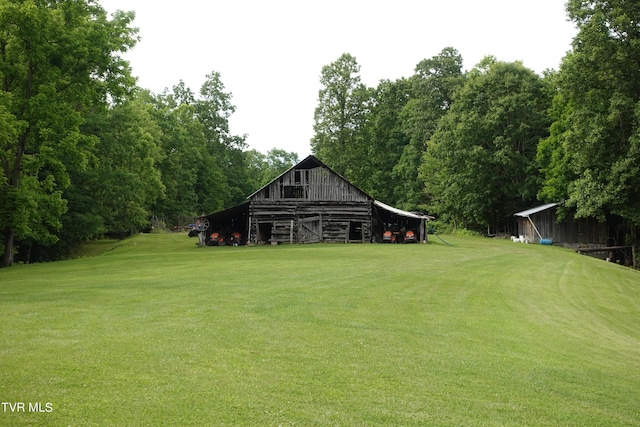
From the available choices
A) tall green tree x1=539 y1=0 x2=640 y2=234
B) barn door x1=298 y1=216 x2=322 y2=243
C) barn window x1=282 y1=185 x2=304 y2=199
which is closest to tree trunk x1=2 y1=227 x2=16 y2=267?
barn window x1=282 y1=185 x2=304 y2=199

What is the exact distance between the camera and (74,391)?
5922 millimetres

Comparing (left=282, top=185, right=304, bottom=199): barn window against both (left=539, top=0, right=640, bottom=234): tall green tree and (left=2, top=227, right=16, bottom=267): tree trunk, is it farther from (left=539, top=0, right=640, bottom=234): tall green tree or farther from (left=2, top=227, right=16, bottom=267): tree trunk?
(left=2, top=227, right=16, bottom=267): tree trunk

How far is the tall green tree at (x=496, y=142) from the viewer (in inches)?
1941

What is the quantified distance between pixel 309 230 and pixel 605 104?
73.6 feet

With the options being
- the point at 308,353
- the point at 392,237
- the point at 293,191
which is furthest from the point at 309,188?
the point at 308,353

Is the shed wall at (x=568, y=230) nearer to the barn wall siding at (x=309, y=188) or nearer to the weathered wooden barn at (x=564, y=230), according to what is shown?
the weathered wooden barn at (x=564, y=230)

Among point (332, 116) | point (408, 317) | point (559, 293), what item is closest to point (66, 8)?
point (408, 317)

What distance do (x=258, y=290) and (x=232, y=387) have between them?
27.1 feet

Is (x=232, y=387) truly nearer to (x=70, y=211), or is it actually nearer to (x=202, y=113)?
(x=70, y=211)

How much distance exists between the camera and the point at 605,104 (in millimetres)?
36438

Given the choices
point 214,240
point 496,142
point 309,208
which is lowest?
point 214,240

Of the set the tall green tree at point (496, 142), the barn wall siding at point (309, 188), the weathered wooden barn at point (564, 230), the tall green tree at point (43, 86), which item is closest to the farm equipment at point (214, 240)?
the barn wall siding at point (309, 188)

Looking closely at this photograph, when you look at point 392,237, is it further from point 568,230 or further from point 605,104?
point 605,104

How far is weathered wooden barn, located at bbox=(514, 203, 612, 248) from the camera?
45.0m
